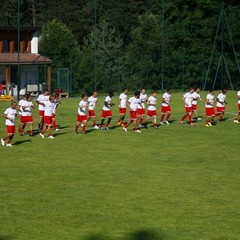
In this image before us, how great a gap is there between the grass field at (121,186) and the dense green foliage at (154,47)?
33138 millimetres

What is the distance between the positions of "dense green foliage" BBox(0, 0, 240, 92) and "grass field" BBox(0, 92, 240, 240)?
33138 millimetres

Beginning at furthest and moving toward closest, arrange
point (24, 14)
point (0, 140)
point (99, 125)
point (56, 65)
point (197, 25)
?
point (24, 14) → point (197, 25) → point (56, 65) → point (99, 125) → point (0, 140)

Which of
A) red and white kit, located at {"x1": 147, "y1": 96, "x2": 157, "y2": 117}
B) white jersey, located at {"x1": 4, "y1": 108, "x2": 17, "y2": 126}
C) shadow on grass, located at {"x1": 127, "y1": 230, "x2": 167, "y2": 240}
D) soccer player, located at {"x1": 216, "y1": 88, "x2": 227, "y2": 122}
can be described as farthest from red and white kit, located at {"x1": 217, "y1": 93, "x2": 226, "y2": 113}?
shadow on grass, located at {"x1": 127, "y1": 230, "x2": 167, "y2": 240}

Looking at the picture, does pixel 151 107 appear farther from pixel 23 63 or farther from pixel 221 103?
pixel 23 63

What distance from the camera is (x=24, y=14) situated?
116 m

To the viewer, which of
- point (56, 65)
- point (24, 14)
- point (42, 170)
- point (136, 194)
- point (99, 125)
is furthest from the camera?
point (24, 14)

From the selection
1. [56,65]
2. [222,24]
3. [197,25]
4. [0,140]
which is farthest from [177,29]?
[0,140]

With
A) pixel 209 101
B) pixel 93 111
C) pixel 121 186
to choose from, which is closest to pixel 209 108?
pixel 209 101

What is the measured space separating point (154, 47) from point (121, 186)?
66.1 metres

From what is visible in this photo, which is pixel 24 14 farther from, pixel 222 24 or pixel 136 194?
pixel 136 194

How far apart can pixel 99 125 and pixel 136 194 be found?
17.7 meters

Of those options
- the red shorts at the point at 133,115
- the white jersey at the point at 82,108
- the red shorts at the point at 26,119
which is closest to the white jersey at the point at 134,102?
the red shorts at the point at 133,115

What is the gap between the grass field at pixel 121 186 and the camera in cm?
1873

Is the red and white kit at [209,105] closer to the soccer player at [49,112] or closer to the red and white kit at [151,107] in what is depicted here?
the red and white kit at [151,107]
